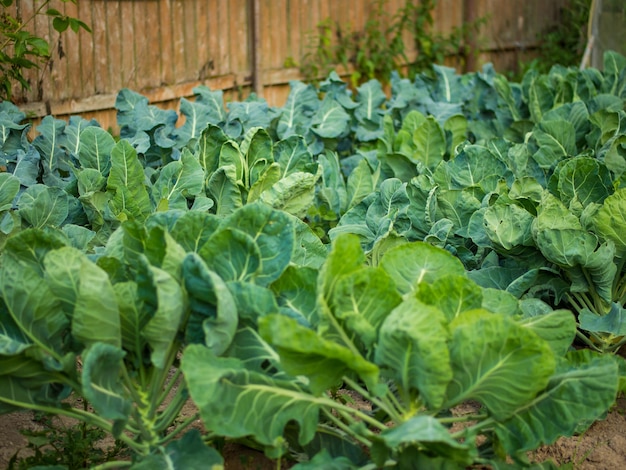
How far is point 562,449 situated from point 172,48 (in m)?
4.71

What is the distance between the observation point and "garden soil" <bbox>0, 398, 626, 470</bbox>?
2756 mm

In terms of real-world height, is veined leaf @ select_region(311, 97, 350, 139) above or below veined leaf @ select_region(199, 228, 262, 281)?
below

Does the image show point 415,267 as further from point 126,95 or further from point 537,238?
point 126,95

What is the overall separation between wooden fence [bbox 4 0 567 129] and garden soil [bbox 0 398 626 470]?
2968 millimetres

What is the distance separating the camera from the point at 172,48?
22.0ft

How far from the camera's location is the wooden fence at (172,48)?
579 cm

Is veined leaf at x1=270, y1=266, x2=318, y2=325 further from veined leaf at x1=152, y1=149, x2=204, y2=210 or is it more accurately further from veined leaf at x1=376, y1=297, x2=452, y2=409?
veined leaf at x1=152, y1=149, x2=204, y2=210

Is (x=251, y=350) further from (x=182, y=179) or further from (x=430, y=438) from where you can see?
(x=182, y=179)

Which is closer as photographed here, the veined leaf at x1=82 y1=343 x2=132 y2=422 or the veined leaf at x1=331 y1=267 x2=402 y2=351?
the veined leaf at x1=82 y1=343 x2=132 y2=422

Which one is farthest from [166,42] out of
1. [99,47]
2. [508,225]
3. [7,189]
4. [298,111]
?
[508,225]

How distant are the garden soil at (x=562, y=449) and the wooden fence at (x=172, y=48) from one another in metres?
2.97

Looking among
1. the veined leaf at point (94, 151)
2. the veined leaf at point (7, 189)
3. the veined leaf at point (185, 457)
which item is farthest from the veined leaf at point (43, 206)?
the veined leaf at point (185, 457)

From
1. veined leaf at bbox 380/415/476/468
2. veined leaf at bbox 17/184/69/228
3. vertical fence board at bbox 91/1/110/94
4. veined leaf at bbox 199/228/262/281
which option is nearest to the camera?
veined leaf at bbox 380/415/476/468

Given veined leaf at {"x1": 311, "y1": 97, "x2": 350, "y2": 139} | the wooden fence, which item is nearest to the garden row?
veined leaf at {"x1": 311, "y1": 97, "x2": 350, "y2": 139}
